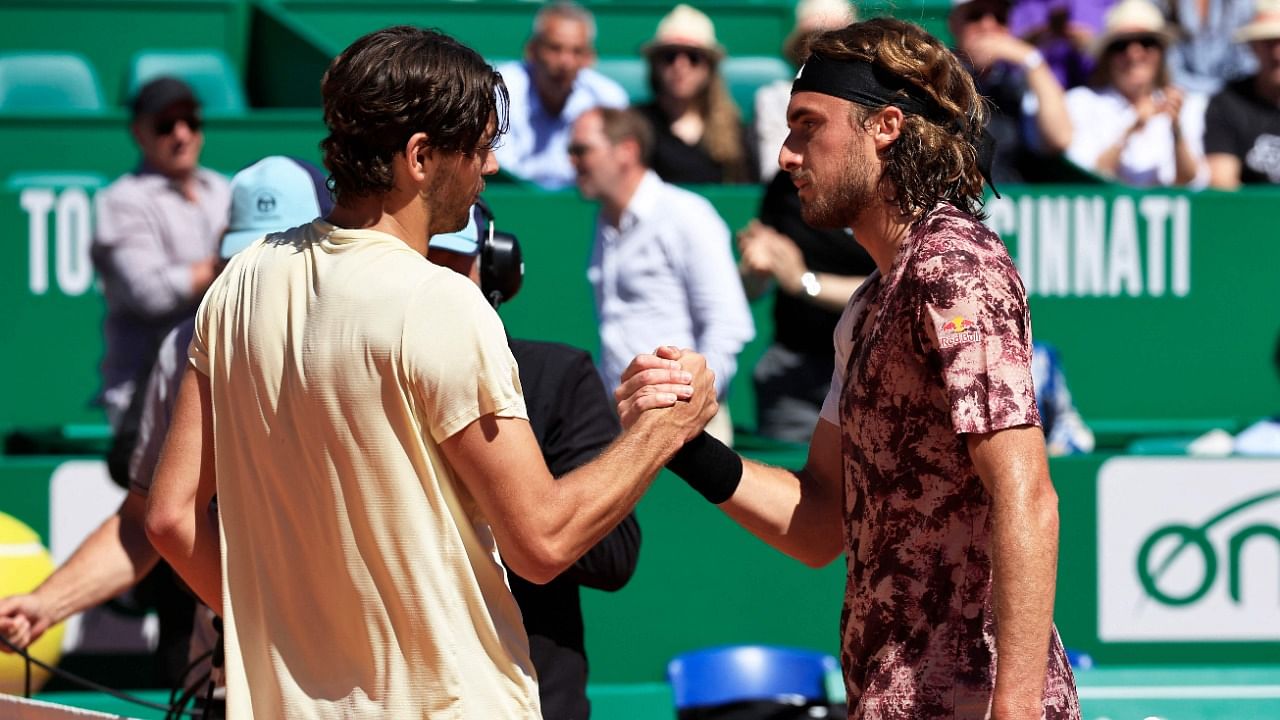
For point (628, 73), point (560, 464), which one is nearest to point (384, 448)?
point (560, 464)

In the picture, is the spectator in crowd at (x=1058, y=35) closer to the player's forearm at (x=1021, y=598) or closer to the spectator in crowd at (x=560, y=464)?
the spectator in crowd at (x=560, y=464)

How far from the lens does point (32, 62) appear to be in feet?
28.7

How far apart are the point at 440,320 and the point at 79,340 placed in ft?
18.4

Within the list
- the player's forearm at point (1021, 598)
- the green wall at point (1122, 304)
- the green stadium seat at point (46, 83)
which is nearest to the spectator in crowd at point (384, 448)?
the player's forearm at point (1021, 598)

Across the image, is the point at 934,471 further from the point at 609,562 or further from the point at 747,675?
the point at 747,675

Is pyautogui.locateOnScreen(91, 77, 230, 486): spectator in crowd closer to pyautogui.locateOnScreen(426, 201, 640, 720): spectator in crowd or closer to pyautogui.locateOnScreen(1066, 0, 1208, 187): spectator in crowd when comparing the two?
pyautogui.locateOnScreen(426, 201, 640, 720): spectator in crowd

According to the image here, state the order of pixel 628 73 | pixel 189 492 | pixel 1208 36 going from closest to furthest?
1. pixel 189 492
2. pixel 628 73
3. pixel 1208 36

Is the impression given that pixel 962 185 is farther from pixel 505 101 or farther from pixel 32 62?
pixel 32 62

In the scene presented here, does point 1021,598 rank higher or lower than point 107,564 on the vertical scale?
higher

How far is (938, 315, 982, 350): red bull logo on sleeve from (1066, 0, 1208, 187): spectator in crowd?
19.1ft

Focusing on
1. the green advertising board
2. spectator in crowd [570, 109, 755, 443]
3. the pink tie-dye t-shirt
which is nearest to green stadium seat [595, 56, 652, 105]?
spectator in crowd [570, 109, 755, 443]

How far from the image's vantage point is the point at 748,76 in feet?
29.0

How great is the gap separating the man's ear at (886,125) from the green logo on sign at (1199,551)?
3442mm

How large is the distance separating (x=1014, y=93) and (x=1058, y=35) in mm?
1183
